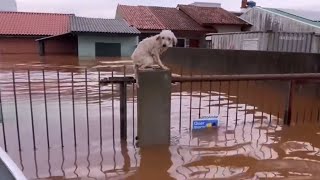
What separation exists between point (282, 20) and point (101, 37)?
1369cm

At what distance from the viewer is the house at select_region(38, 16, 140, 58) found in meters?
25.4

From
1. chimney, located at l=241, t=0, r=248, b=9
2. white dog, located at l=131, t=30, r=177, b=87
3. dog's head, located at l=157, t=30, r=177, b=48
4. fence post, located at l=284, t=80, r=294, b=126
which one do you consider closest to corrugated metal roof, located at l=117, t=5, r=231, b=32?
chimney, located at l=241, t=0, r=248, b=9

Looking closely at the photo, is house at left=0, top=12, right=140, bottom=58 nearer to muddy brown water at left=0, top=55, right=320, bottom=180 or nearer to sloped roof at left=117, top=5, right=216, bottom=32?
sloped roof at left=117, top=5, right=216, bottom=32

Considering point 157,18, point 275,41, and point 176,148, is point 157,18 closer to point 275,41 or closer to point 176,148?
point 275,41

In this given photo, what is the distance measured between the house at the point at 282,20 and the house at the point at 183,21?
6.64ft

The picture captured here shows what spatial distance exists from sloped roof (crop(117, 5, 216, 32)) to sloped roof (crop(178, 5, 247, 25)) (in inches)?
18.3

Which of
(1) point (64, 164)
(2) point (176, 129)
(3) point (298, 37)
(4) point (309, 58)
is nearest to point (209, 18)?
(3) point (298, 37)

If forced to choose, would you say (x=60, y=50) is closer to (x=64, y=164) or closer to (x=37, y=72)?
(x=37, y=72)

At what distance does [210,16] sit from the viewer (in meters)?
30.5

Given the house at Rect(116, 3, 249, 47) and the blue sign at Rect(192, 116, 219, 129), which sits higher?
the house at Rect(116, 3, 249, 47)

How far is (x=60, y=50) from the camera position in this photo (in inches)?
1102

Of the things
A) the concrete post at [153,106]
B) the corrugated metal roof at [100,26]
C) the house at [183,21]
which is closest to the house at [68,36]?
the corrugated metal roof at [100,26]

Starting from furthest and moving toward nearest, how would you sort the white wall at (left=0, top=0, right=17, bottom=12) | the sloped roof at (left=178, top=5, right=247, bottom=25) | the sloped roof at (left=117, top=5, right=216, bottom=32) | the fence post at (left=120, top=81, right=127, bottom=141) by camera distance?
the white wall at (left=0, top=0, right=17, bottom=12), the sloped roof at (left=178, top=5, right=247, bottom=25), the sloped roof at (left=117, top=5, right=216, bottom=32), the fence post at (left=120, top=81, right=127, bottom=141)

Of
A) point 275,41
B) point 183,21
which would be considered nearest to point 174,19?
point 183,21
